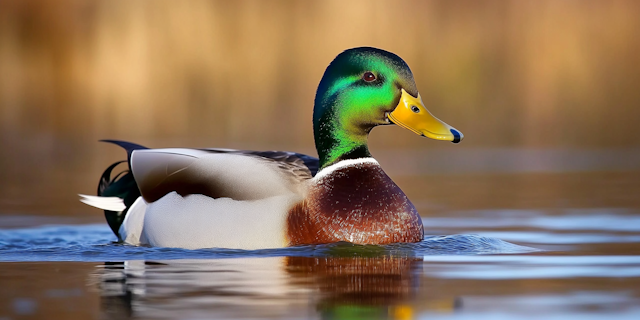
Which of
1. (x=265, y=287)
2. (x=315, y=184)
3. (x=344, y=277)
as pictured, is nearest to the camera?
(x=265, y=287)

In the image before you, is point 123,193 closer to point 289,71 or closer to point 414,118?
point 414,118

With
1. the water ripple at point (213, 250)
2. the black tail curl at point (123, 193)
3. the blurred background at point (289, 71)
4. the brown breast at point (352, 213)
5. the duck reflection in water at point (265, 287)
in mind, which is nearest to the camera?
the duck reflection in water at point (265, 287)

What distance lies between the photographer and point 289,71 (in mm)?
17078

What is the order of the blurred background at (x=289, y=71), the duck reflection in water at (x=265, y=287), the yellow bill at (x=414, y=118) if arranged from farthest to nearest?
the blurred background at (x=289, y=71), the yellow bill at (x=414, y=118), the duck reflection in water at (x=265, y=287)

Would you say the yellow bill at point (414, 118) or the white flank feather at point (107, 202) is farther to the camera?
the white flank feather at point (107, 202)

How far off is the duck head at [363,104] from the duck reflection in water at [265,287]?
0.92m

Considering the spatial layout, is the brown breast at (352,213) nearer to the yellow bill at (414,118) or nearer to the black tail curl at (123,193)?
the yellow bill at (414,118)

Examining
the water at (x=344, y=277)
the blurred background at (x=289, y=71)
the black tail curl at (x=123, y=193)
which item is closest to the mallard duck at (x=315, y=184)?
the water at (x=344, y=277)

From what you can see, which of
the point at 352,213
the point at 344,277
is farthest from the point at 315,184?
the point at 344,277

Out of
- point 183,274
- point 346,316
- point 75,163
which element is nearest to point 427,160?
point 75,163

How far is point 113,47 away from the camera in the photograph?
1672 centimetres

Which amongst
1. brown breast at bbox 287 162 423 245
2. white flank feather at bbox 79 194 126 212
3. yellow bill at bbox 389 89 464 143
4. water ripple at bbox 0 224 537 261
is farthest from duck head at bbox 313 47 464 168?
white flank feather at bbox 79 194 126 212

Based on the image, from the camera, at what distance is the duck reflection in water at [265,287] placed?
4.09 metres

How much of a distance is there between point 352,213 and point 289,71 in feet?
36.4
